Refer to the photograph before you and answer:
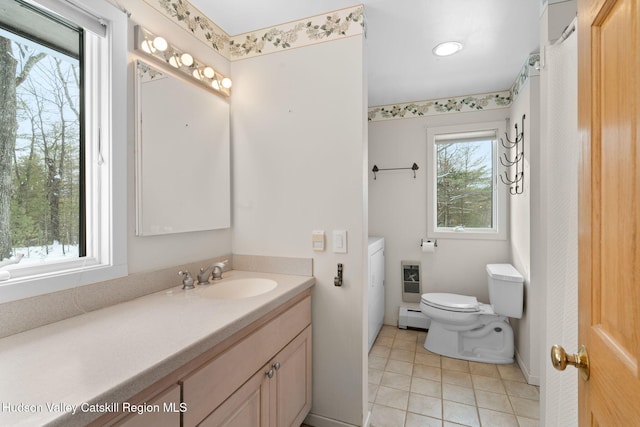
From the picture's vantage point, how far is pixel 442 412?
1.86 metres

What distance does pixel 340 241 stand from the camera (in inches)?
66.1

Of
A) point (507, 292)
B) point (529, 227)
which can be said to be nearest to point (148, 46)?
point (529, 227)

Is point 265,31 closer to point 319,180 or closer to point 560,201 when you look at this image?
point 319,180

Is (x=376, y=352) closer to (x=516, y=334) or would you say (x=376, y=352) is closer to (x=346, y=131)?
(x=516, y=334)

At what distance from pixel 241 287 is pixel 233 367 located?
2.09 ft

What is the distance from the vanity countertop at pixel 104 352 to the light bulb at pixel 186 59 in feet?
3.91

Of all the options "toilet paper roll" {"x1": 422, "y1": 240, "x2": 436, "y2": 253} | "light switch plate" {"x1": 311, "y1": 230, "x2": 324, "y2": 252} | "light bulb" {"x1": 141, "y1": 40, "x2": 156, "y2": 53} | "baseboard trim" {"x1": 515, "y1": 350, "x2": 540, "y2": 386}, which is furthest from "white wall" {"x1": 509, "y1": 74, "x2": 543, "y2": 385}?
"light bulb" {"x1": 141, "y1": 40, "x2": 156, "y2": 53}

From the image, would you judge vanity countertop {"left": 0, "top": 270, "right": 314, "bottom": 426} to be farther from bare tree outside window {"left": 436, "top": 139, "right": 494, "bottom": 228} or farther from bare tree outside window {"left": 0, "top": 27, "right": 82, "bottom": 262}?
bare tree outside window {"left": 436, "top": 139, "right": 494, "bottom": 228}

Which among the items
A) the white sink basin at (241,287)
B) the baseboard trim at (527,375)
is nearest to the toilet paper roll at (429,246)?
the baseboard trim at (527,375)

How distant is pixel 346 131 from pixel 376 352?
196 centimetres

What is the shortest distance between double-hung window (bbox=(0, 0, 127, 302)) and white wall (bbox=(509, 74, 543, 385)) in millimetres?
2461

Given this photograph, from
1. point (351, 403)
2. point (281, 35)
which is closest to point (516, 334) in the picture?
point (351, 403)

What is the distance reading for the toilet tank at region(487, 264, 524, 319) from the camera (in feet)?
7.59

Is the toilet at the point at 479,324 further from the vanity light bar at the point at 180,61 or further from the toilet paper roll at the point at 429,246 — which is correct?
the vanity light bar at the point at 180,61
